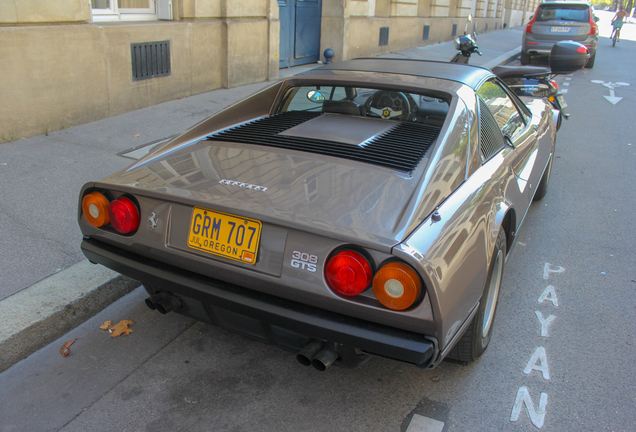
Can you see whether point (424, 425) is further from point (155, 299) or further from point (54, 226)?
point (54, 226)

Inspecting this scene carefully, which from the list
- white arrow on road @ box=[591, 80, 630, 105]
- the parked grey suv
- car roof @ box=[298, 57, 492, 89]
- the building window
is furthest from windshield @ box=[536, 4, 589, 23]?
car roof @ box=[298, 57, 492, 89]

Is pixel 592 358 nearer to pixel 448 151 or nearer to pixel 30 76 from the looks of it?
pixel 448 151

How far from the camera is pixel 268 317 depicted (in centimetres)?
217

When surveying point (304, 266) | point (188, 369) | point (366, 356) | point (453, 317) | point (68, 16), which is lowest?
point (188, 369)

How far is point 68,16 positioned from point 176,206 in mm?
4890

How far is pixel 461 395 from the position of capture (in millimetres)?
2564

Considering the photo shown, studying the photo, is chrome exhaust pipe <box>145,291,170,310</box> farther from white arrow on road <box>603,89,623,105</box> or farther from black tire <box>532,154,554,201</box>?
white arrow on road <box>603,89,623,105</box>

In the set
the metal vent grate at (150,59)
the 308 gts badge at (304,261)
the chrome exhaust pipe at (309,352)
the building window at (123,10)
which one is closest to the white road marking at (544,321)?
the chrome exhaust pipe at (309,352)

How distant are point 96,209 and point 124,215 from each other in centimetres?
21

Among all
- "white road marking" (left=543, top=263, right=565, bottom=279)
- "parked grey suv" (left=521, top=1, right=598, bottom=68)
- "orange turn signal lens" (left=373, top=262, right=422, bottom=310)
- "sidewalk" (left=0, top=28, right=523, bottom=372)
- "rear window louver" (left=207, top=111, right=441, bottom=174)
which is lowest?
"white road marking" (left=543, top=263, right=565, bottom=279)

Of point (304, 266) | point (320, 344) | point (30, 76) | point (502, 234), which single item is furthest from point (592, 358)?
point (30, 76)

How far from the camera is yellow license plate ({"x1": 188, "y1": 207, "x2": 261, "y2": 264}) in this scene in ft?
7.06

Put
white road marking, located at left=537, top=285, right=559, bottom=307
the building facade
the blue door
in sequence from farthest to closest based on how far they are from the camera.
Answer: the blue door → the building facade → white road marking, located at left=537, top=285, right=559, bottom=307

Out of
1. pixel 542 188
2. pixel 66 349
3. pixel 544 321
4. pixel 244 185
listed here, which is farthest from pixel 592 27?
pixel 66 349
